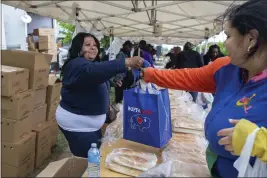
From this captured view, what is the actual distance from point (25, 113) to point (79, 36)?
1209 mm

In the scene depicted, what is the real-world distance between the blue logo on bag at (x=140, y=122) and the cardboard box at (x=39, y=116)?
1865 mm

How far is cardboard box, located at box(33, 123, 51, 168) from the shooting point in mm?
2889

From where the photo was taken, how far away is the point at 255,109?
0.87 metres

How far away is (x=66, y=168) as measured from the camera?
Answer: 1062mm

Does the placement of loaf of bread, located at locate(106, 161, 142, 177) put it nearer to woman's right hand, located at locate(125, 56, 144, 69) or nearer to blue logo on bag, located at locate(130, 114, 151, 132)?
blue logo on bag, located at locate(130, 114, 151, 132)

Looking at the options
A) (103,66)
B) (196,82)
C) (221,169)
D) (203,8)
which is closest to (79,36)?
(103,66)

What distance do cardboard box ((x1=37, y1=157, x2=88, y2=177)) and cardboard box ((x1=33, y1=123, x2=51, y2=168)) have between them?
189 cm

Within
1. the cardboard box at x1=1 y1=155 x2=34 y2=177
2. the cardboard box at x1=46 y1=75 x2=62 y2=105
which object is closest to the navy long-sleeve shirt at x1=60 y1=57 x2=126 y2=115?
the cardboard box at x1=1 y1=155 x2=34 y2=177

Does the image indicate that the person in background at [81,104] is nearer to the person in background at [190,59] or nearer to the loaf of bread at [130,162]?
the loaf of bread at [130,162]

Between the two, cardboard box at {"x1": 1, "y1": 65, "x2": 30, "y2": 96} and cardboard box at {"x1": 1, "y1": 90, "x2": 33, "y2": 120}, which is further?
cardboard box at {"x1": 1, "y1": 90, "x2": 33, "y2": 120}

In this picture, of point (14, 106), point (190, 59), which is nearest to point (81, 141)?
point (14, 106)

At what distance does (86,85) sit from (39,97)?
5.09 ft

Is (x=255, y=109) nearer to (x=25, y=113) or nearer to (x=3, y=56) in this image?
(x=25, y=113)

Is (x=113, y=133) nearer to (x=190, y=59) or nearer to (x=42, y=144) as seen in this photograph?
(x=42, y=144)
